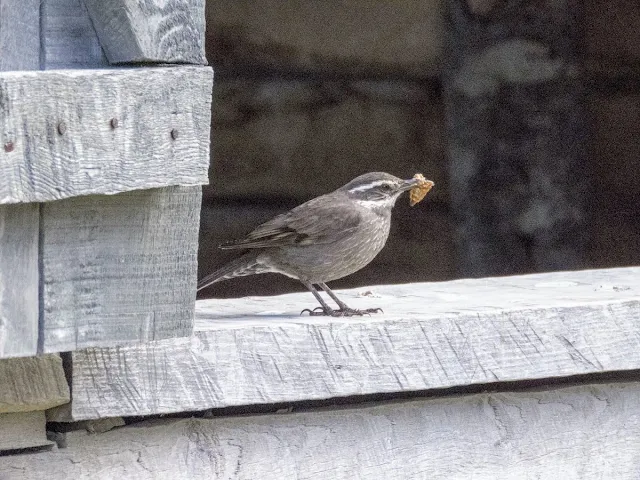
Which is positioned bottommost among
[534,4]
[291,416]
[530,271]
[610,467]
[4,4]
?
[530,271]

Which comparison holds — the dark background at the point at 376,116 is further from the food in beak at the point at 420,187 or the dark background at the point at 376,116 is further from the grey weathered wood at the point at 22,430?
the grey weathered wood at the point at 22,430

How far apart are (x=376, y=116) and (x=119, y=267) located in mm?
5646

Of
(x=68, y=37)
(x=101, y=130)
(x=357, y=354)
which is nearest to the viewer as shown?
(x=101, y=130)

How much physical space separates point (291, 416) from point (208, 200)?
204 inches

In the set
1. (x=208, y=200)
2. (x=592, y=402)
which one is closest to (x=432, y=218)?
(x=208, y=200)

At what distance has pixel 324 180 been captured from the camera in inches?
333

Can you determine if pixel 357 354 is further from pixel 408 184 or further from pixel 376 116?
pixel 376 116

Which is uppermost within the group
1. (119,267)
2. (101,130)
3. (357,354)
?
(101,130)

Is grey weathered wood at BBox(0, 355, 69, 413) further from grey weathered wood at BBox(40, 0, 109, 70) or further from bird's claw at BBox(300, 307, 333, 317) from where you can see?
bird's claw at BBox(300, 307, 333, 317)

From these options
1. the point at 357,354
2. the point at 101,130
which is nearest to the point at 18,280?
the point at 101,130

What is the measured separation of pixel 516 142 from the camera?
7.71 meters

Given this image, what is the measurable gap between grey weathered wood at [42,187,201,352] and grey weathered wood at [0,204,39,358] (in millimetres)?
23

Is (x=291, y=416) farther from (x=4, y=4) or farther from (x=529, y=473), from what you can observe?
(x=4, y=4)

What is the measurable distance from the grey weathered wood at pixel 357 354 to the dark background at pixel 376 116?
4.14 m
